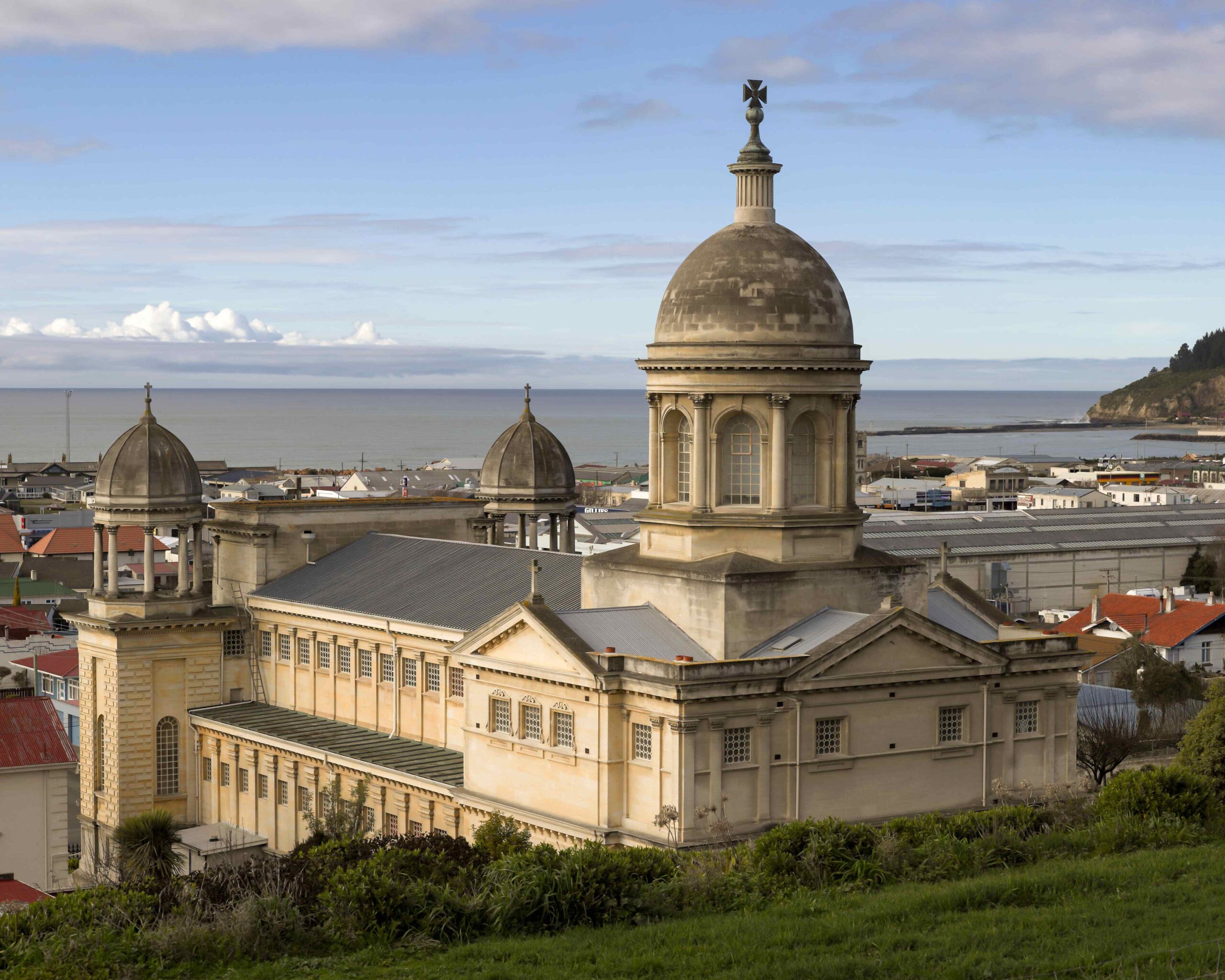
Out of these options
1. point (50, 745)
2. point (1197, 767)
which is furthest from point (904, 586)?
point (50, 745)

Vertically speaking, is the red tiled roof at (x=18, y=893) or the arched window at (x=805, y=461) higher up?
the arched window at (x=805, y=461)

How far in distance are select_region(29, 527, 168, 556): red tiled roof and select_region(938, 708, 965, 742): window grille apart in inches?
3195

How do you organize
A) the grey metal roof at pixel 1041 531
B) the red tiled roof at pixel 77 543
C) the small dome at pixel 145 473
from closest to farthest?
the small dome at pixel 145 473 < the grey metal roof at pixel 1041 531 < the red tiled roof at pixel 77 543

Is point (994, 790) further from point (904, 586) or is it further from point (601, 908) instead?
point (601, 908)

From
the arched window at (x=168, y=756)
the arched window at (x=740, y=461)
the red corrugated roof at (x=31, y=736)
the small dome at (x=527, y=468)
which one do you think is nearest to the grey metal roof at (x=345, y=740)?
the arched window at (x=168, y=756)

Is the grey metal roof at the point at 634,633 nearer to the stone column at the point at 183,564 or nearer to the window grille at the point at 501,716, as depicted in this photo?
the window grille at the point at 501,716

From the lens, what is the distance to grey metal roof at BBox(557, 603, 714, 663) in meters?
41.0

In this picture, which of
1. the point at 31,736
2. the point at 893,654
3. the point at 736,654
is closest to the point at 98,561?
the point at 31,736

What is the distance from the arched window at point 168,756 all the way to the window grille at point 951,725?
94.2ft

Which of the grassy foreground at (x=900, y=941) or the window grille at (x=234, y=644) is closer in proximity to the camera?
the grassy foreground at (x=900, y=941)

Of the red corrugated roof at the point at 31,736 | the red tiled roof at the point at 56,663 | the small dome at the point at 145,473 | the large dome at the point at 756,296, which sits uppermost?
the large dome at the point at 756,296

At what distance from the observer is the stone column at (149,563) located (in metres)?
58.8

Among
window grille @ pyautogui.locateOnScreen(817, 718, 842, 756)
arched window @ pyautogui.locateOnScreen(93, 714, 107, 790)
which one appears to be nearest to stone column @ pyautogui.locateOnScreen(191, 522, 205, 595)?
arched window @ pyautogui.locateOnScreen(93, 714, 107, 790)

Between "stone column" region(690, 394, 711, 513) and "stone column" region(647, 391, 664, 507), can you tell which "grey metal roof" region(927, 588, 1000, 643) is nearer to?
"stone column" region(690, 394, 711, 513)
